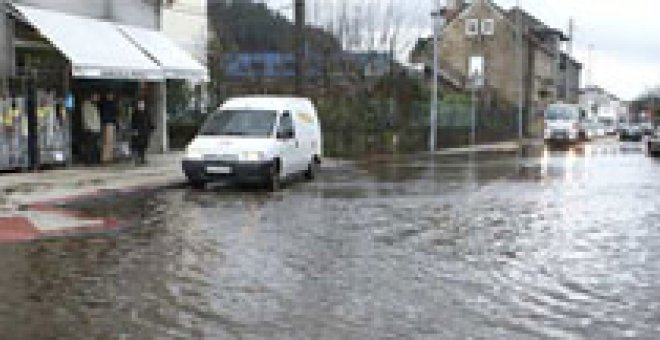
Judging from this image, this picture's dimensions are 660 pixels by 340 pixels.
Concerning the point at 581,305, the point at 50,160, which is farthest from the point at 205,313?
the point at 50,160

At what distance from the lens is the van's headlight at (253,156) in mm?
21719

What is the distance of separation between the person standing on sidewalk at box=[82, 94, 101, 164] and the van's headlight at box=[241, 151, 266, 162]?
6148 mm

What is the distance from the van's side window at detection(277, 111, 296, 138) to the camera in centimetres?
2303

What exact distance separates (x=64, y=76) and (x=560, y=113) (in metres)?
42.8

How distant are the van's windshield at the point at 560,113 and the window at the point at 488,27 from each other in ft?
83.6

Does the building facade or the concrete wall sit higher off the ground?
the building facade

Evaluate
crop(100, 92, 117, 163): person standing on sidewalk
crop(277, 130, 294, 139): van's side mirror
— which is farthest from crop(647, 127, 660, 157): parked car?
crop(100, 92, 117, 163): person standing on sidewalk

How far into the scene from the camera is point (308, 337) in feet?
26.4

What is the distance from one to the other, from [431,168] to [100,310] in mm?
23650

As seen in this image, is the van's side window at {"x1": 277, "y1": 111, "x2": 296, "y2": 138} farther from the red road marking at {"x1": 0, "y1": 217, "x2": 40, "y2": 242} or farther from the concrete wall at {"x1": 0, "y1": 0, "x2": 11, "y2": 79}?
the red road marking at {"x1": 0, "y1": 217, "x2": 40, "y2": 242}

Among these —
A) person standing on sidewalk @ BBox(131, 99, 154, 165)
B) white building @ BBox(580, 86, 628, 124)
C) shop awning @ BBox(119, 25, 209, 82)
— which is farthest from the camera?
white building @ BBox(580, 86, 628, 124)

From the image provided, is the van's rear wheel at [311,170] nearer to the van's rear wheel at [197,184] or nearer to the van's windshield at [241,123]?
the van's windshield at [241,123]

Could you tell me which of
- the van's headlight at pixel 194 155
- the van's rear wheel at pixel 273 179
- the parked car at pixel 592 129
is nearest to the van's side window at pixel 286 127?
the van's rear wheel at pixel 273 179

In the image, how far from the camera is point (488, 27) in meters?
88.3
